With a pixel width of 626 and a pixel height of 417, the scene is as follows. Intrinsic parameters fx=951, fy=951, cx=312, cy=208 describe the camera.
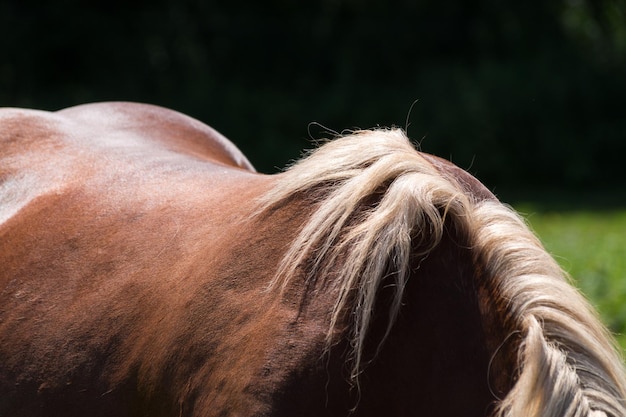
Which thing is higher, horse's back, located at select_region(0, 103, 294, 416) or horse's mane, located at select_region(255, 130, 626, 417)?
horse's mane, located at select_region(255, 130, 626, 417)

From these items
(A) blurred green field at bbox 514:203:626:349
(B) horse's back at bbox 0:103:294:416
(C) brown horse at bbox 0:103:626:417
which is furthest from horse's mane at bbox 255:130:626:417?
(A) blurred green field at bbox 514:203:626:349

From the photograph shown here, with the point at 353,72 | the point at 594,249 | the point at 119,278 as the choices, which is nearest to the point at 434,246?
the point at 119,278

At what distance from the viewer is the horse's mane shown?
4.50ft

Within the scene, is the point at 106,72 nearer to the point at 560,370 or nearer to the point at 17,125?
the point at 17,125

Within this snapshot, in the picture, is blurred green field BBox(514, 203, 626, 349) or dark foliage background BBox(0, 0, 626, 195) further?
dark foliage background BBox(0, 0, 626, 195)

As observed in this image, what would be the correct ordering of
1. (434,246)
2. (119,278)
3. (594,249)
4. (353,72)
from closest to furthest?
(434,246), (119,278), (594,249), (353,72)

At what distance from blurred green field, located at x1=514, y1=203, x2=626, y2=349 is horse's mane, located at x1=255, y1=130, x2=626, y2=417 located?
0.69 meters

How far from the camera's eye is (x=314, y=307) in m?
1.53

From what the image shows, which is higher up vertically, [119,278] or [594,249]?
[119,278]

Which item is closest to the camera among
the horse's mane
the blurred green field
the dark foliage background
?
the horse's mane

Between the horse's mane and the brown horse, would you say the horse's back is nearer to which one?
the brown horse

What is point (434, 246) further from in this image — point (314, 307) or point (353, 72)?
point (353, 72)

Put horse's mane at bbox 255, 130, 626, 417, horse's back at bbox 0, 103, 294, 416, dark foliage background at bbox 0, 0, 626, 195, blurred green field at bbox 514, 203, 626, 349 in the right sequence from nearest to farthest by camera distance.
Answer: horse's mane at bbox 255, 130, 626, 417
horse's back at bbox 0, 103, 294, 416
blurred green field at bbox 514, 203, 626, 349
dark foliage background at bbox 0, 0, 626, 195

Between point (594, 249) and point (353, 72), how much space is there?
7.33 m
